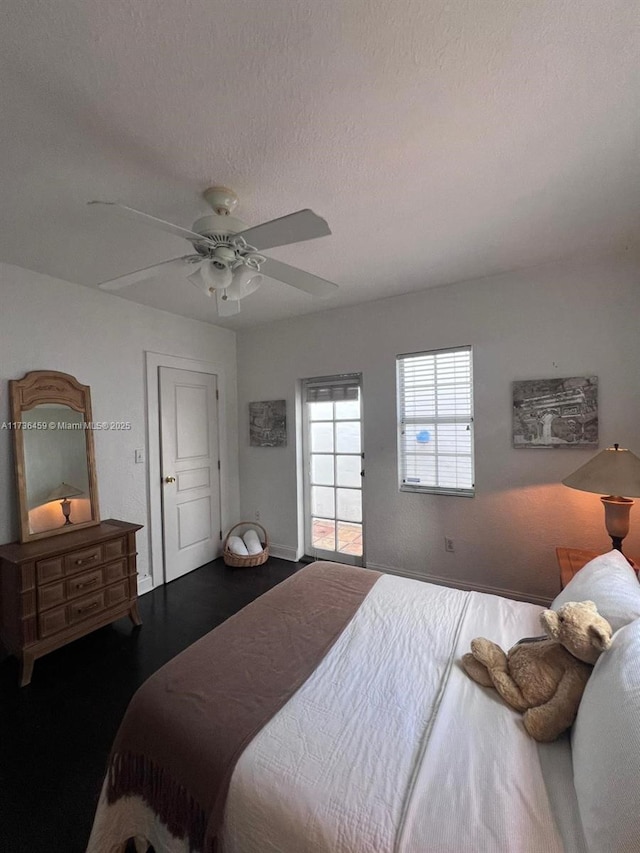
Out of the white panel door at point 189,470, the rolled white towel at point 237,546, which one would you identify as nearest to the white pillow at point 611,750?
the rolled white towel at point 237,546

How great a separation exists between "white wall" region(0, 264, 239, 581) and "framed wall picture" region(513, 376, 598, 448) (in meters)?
3.04

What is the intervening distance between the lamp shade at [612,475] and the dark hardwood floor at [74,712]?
8.51ft

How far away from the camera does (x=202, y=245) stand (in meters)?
1.50

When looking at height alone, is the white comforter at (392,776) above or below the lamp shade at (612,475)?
below

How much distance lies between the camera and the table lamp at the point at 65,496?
2555 millimetres

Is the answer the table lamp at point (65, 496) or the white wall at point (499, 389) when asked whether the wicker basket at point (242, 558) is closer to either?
the white wall at point (499, 389)

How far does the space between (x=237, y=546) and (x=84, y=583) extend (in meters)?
1.56

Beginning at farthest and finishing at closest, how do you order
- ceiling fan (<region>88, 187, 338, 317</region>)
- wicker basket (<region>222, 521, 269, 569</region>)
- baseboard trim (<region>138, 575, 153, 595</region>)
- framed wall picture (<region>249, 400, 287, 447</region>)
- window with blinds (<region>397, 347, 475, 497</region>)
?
framed wall picture (<region>249, 400, 287, 447</region>), wicker basket (<region>222, 521, 269, 569</region>), baseboard trim (<region>138, 575, 153, 595</region>), window with blinds (<region>397, 347, 475, 497</region>), ceiling fan (<region>88, 187, 338, 317</region>)

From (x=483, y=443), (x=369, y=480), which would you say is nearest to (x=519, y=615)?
(x=483, y=443)

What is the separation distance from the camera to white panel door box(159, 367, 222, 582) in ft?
11.1

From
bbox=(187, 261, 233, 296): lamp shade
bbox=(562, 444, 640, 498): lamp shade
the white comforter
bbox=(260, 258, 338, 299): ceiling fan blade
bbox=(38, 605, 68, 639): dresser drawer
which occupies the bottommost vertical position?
bbox=(38, 605, 68, 639): dresser drawer

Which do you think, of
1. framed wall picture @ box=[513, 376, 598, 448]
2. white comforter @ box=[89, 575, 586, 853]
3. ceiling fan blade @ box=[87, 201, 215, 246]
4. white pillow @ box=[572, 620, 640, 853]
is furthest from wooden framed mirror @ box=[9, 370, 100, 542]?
framed wall picture @ box=[513, 376, 598, 448]

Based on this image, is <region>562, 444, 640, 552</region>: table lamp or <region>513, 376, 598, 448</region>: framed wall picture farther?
<region>513, 376, 598, 448</region>: framed wall picture

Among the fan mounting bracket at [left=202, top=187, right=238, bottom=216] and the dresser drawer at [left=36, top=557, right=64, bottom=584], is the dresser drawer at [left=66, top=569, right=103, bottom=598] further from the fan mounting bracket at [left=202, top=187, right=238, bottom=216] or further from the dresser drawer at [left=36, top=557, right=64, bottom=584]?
the fan mounting bracket at [left=202, top=187, right=238, bottom=216]
